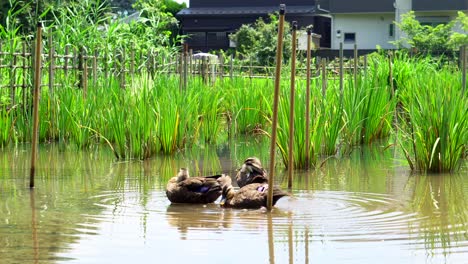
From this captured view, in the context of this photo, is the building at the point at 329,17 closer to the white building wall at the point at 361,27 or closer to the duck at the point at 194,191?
the white building wall at the point at 361,27

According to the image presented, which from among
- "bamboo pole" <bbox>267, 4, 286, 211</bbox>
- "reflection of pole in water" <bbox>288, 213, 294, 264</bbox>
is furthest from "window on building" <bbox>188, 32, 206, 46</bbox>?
"reflection of pole in water" <bbox>288, 213, 294, 264</bbox>

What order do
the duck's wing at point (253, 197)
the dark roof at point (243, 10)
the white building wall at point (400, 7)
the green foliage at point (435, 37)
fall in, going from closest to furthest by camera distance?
the duck's wing at point (253, 197) < the green foliage at point (435, 37) < the white building wall at point (400, 7) < the dark roof at point (243, 10)

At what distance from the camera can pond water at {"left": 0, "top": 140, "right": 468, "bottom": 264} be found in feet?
20.9

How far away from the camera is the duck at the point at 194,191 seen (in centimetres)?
847

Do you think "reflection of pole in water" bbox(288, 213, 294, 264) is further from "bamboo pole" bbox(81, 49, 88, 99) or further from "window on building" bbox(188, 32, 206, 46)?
"window on building" bbox(188, 32, 206, 46)

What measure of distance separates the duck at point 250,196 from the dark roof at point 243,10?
132 feet

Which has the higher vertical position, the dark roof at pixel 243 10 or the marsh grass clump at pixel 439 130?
the dark roof at pixel 243 10

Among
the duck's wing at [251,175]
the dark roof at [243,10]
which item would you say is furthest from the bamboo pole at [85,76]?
the dark roof at [243,10]

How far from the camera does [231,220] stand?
7.66 metres

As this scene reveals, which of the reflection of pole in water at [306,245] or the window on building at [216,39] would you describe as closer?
the reflection of pole in water at [306,245]

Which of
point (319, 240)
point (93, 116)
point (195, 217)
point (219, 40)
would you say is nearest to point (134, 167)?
point (93, 116)

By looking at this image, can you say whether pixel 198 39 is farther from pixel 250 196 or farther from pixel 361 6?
pixel 250 196

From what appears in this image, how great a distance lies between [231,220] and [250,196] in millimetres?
543

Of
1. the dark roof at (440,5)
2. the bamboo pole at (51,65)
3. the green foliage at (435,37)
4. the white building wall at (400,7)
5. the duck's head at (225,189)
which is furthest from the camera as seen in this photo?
the white building wall at (400,7)
